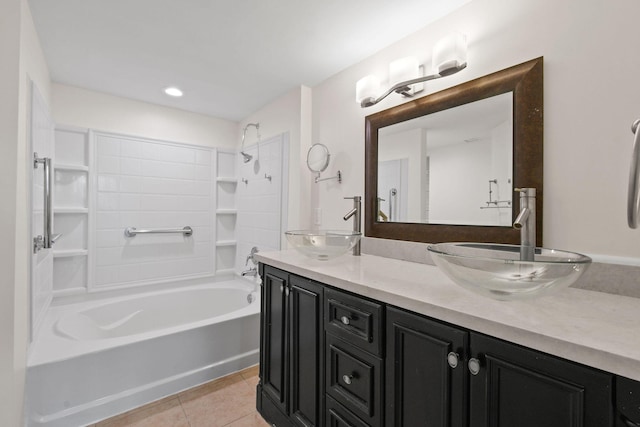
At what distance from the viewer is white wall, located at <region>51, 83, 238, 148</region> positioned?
8.16 feet

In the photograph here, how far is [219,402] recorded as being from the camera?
6.25ft

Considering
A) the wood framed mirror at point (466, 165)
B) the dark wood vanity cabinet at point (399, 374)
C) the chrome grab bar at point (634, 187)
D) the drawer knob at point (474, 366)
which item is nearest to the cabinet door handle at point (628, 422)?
the dark wood vanity cabinet at point (399, 374)

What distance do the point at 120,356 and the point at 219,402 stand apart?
70 centimetres

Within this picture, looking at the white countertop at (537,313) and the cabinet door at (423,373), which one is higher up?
the white countertop at (537,313)

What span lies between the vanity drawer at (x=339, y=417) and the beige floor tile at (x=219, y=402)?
85 centimetres

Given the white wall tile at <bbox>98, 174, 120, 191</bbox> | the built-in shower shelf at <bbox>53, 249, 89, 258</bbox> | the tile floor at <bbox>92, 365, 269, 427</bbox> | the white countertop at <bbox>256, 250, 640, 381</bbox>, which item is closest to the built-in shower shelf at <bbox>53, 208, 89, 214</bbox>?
the white wall tile at <bbox>98, 174, 120, 191</bbox>

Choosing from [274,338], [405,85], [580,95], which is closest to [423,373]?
[274,338]

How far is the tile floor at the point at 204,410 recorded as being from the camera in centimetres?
172

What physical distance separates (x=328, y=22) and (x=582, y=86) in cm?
123

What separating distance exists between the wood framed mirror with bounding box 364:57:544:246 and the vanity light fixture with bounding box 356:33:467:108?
0.10m

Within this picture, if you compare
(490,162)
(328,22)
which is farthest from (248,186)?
(490,162)

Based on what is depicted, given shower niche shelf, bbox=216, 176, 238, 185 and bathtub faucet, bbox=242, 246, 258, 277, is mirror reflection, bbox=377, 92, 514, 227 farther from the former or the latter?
shower niche shelf, bbox=216, 176, 238, 185

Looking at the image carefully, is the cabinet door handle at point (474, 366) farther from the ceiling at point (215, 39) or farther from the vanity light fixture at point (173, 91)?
the vanity light fixture at point (173, 91)

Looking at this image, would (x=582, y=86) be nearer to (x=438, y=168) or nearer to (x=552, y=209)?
(x=552, y=209)
